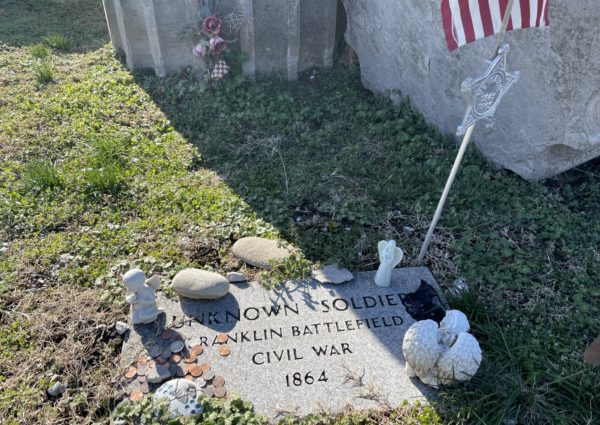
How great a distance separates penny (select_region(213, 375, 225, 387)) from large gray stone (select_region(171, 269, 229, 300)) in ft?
1.78

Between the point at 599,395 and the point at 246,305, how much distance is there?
1.96 metres

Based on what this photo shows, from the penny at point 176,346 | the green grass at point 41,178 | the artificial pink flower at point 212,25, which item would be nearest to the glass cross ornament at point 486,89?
the penny at point 176,346

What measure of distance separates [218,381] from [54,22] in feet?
20.3

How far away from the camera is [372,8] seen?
4.83 meters

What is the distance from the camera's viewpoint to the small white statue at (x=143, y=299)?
280cm

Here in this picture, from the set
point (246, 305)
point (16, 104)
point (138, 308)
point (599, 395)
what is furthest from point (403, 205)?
point (16, 104)

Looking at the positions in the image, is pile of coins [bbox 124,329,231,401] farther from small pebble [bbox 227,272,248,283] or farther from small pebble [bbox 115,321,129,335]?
small pebble [bbox 227,272,248,283]

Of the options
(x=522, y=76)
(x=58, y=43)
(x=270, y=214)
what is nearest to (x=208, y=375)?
(x=270, y=214)

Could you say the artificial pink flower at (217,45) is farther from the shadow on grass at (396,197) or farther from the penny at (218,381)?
the penny at (218,381)

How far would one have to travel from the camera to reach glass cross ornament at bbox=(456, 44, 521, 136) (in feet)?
8.48

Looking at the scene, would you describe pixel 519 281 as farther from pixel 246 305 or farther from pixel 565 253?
pixel 246 305

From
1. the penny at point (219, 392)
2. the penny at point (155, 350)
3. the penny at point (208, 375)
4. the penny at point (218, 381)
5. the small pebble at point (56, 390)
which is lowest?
the small pebble at point (56, 390)

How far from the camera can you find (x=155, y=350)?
2758mm

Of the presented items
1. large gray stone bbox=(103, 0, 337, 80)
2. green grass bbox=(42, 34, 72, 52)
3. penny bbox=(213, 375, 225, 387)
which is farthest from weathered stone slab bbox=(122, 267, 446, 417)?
green grass bbox=(42, 34, 72, 52)
